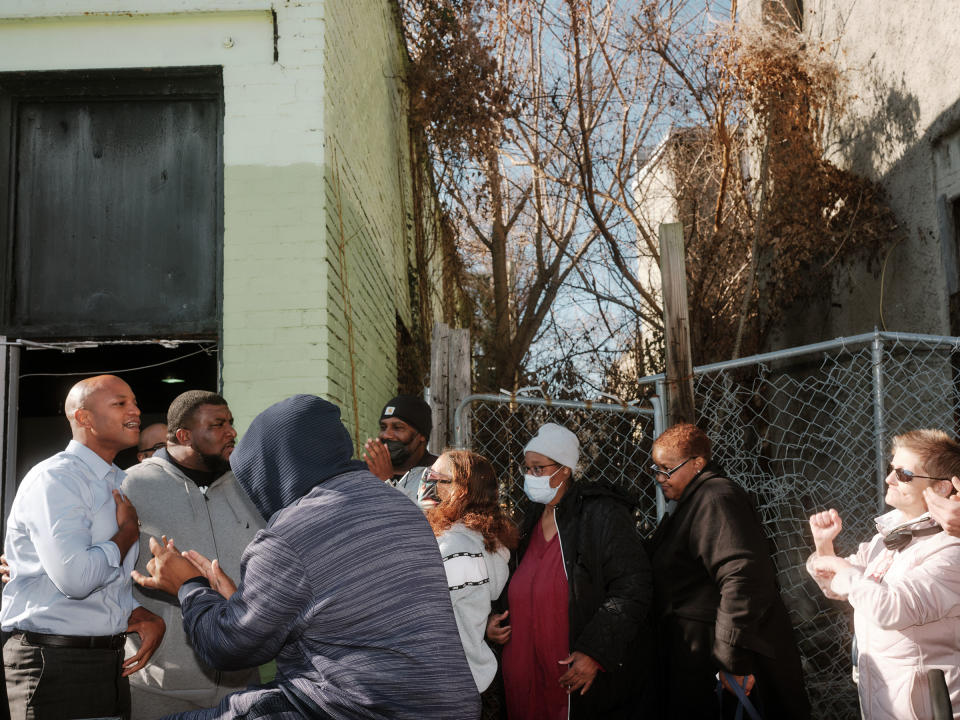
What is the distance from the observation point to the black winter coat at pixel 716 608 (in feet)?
12.5

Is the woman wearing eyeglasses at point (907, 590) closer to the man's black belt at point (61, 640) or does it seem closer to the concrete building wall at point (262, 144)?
the man's black belt at point (61, 640)

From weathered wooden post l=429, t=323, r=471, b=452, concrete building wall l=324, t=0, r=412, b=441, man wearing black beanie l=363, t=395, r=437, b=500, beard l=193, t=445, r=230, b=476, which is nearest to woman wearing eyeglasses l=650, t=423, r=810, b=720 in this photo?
man wearing black beanie l=363, t=395, r=437, b=500

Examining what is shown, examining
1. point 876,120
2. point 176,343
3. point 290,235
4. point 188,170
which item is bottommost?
point 176,343

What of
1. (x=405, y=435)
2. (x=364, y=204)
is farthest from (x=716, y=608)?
(x=364, y=204)

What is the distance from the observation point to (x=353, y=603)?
7.43 ft

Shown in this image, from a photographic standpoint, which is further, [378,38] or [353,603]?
[378,38]

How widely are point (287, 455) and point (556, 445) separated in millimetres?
2274

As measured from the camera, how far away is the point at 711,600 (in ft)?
13.2

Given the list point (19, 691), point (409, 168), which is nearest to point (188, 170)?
point (19, 691)

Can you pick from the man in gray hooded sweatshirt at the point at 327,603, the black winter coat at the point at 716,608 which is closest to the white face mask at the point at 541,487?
the black winter coat at the point at 716,608

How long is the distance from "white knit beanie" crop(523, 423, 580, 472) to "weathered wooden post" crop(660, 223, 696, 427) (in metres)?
0.80

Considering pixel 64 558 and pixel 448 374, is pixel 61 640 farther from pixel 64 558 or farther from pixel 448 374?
pixel 448 374

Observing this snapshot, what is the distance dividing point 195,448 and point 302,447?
1726mm

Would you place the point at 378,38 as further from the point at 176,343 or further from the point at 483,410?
the point at 176,343
